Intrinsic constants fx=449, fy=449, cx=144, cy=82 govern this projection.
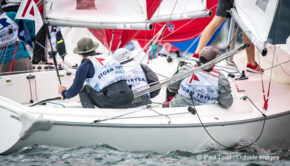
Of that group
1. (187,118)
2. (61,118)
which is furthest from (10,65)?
(187,118)

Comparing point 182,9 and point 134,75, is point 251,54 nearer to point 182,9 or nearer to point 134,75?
point 182,9

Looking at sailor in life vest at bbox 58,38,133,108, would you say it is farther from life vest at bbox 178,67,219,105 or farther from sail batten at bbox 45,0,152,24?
sail batten at bbox 45,0,152,24

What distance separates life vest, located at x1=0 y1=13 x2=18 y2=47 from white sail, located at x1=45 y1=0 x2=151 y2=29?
0.76 metres

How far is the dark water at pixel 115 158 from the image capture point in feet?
11.4

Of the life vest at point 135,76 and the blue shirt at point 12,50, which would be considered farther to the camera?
the blue shirt at point 12,50

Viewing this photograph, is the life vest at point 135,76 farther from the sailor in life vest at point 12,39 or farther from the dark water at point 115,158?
the sailor in life vest at point 12,39

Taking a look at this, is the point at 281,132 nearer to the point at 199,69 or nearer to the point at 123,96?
the point at 199,69

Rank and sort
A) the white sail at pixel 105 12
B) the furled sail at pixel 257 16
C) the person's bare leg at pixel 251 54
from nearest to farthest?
the furled sail at pixel 257 16 → the white sail at pixel 105 12 → the person's bare leg at pixel 251 54

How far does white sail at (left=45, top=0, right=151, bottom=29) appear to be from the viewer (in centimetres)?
456

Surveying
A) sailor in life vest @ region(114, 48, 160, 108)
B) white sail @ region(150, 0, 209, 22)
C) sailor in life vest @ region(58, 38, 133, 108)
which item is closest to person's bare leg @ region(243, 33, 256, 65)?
white sail @ region(150, 0, 209, 22)

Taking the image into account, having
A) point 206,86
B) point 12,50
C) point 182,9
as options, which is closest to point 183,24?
point 182,9

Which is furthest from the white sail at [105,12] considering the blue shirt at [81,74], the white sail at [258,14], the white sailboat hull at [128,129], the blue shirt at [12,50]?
the white sailboat hull at [128,129]

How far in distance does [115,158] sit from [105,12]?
5.79 feet

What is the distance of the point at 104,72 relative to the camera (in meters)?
3.90
